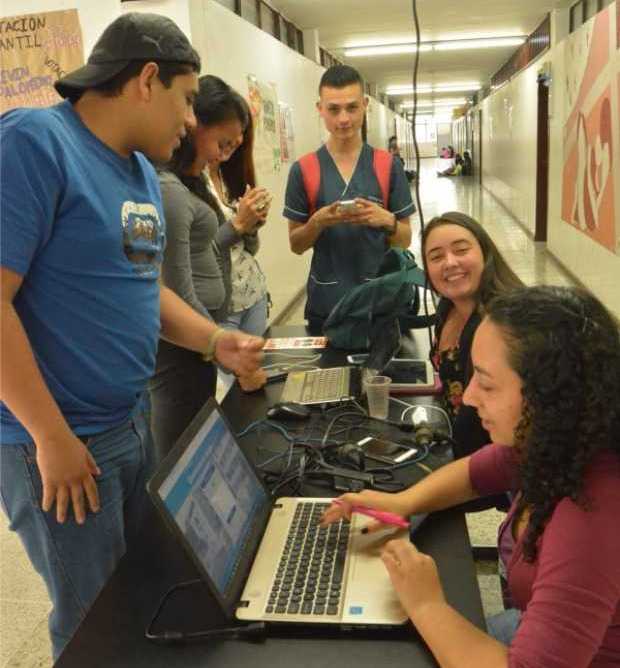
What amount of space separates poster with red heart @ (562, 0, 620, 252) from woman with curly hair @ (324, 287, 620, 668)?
12.8 feet

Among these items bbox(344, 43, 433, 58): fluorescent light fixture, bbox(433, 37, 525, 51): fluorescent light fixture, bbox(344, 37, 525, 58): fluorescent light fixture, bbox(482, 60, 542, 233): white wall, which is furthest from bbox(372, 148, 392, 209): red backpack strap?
bbox(433, 37, 525, 51): fluorescent light fixture

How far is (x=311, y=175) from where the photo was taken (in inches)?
99.3

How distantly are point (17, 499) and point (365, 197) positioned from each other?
175 cm

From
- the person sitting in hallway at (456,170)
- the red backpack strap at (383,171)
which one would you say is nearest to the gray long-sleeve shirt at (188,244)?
the red backpack strap at (383,171)

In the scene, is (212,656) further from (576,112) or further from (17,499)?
(576,112)

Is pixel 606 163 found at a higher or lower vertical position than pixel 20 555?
higher

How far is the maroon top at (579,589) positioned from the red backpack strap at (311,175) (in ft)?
6.09

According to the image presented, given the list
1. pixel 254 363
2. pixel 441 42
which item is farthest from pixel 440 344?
pixel 441 42

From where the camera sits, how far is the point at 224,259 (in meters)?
2.14

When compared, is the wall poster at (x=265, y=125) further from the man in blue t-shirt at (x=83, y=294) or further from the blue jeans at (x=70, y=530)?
the blue jeans at (x=70, y=530)

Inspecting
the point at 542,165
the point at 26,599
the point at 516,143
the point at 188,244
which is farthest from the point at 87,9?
the point at 516,143

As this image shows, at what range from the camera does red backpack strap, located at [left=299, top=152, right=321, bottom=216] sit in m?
2.51

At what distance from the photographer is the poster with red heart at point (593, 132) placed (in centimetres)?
443

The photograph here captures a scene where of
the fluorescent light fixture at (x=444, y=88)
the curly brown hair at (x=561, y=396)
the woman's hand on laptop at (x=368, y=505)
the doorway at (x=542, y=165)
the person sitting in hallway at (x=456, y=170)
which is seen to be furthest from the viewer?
the person sitting in hallway at (x=456, y=170)
